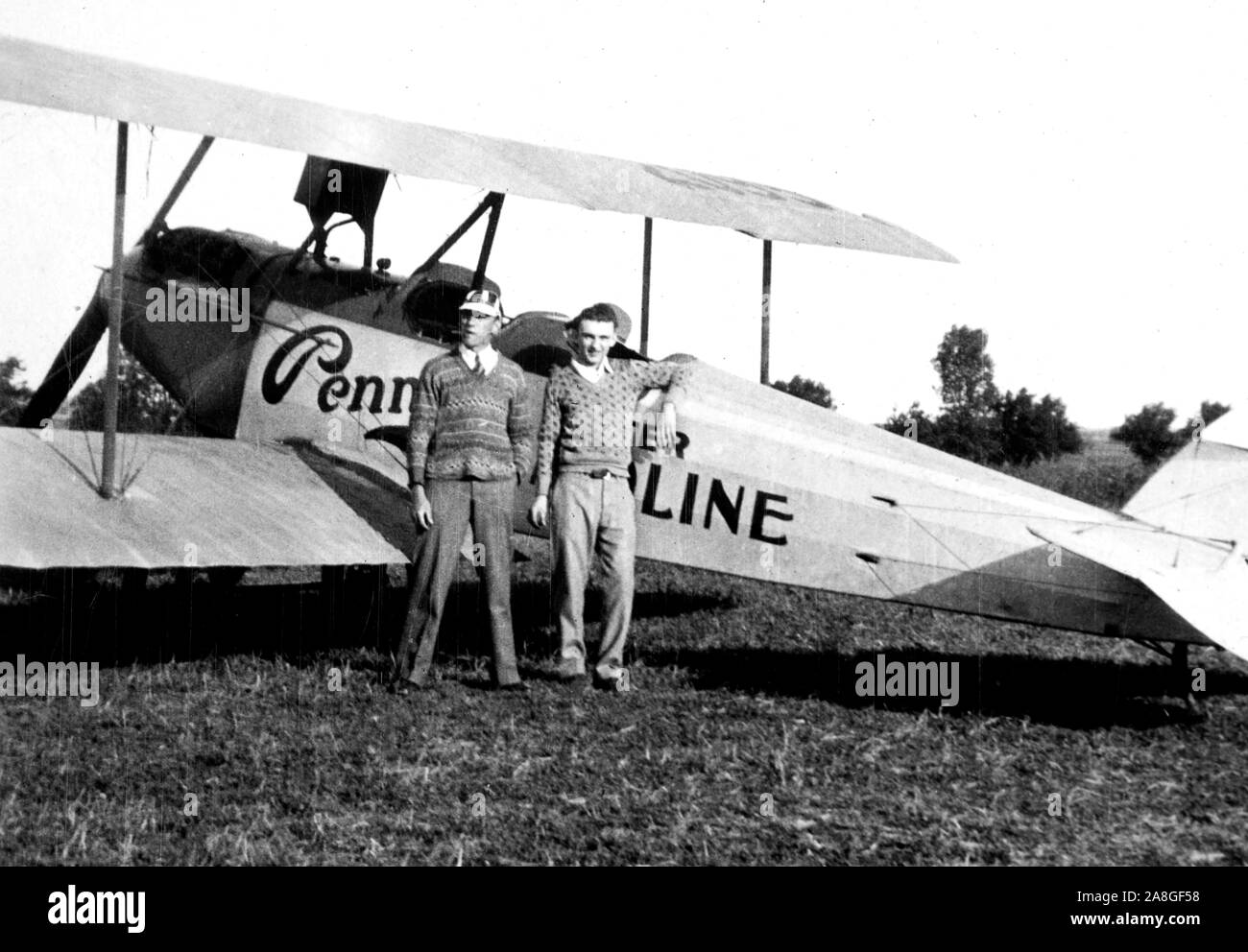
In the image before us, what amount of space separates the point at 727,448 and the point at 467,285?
218 cm

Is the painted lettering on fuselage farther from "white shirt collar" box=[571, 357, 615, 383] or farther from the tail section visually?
the tail section

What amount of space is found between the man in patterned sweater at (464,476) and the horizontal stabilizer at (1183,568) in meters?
2.26

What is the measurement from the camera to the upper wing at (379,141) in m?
5.20

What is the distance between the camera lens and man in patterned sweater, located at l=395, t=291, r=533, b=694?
533 cm

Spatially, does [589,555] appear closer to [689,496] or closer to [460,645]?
[689,496]

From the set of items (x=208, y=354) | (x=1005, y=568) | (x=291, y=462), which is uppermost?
(x=208, y=354)

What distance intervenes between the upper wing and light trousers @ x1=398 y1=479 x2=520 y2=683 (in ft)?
4.90

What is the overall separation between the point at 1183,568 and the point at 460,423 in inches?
120

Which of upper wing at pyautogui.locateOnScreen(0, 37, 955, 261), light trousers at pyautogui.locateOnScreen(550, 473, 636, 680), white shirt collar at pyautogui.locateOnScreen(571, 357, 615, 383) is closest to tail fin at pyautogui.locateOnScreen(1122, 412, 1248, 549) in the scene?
light trousers at pyautogui.locateOnScreen(550, 473, 636, 680)

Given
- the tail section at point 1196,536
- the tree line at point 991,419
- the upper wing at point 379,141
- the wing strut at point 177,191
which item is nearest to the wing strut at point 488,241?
the upper wing at point 379,141

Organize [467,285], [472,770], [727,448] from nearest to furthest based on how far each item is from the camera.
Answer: [472,770] → [727,448] → [467,285]

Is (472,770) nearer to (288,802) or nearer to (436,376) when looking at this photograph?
(288,802)
